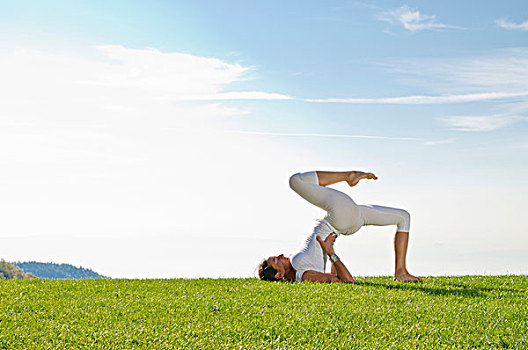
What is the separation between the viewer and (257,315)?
232 inches

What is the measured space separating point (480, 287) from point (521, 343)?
10.4ft

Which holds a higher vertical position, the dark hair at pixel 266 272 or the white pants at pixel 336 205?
the white pants at pixel 336 205

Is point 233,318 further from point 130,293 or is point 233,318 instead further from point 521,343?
point 521,343

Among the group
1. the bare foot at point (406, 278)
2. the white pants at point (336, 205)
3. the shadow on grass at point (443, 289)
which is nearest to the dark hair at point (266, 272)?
the white pants at point (336, 205)

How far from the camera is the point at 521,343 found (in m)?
5.05

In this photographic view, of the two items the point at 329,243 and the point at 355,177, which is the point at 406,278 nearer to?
the point at 329,243

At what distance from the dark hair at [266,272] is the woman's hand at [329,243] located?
2.70 feet

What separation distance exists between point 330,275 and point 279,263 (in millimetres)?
774

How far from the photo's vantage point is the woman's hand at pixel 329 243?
8.14 metres

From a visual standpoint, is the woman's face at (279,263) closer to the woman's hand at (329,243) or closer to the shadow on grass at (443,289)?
the woman's hand at (329,243)

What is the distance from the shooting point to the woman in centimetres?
823

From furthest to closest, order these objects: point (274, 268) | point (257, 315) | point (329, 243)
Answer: point (274, 268) → point (329, 243) → point (257, 315)

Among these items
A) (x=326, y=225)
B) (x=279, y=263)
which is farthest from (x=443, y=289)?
(x=279, y=263)

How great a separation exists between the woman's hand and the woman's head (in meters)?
0.62
